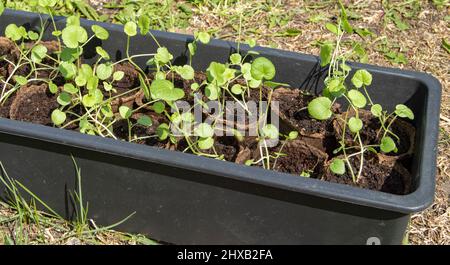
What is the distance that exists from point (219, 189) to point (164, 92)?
27 cm

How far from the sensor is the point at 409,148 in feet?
5.65

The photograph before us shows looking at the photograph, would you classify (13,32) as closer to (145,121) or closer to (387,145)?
(145,121)

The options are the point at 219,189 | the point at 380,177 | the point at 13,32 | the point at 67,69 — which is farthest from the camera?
the point at 13,32

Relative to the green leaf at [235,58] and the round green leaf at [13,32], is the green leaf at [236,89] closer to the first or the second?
the green leaf at [235,58]

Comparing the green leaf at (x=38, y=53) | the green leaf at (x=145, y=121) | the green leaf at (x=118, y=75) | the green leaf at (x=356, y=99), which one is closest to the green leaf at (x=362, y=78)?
the green leaf at (x=356, y=99)

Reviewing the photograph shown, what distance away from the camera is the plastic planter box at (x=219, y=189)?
4.79 feet

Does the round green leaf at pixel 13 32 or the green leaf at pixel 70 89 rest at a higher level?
the round green leaf at pixel 13 32

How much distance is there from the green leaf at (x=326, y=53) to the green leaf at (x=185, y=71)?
0.34 m

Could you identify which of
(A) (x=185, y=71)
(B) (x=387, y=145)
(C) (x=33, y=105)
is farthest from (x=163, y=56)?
(B) (x=387, y=145)

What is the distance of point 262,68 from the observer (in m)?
1.69

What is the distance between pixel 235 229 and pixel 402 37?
1.17 metres

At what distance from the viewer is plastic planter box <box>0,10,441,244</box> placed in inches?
57.5

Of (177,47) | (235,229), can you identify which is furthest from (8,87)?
(235,229)
